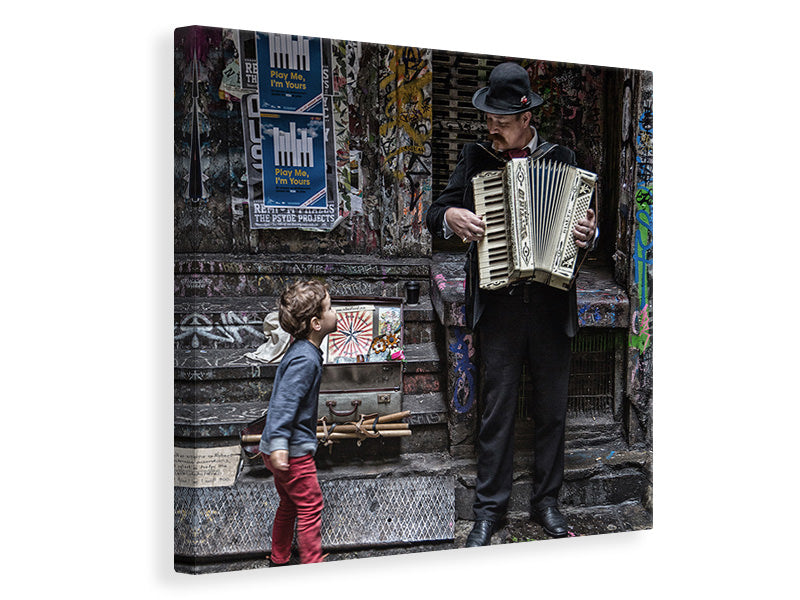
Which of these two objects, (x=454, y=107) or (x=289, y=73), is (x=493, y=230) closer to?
(x=454, y=107)

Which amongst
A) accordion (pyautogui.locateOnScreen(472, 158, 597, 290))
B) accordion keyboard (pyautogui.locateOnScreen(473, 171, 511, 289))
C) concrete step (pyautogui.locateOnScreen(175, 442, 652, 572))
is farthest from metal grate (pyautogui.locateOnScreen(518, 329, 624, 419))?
accordion keyboard (pyautogui.locateOnScreen(473, 171, 511, 289))

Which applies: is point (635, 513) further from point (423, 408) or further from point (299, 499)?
point (299, 499)

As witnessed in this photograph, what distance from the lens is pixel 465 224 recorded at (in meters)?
3.60

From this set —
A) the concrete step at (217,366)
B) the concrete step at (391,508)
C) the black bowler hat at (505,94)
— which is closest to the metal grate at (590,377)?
the concrete step at (391,508)

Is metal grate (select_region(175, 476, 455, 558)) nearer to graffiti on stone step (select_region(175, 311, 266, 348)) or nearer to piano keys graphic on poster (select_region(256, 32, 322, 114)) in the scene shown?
graffiti on stone step (select_region(175, 311, 266, 348))

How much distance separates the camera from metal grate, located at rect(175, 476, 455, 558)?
339cm

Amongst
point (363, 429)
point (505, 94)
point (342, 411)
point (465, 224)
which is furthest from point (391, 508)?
point (505, 94)

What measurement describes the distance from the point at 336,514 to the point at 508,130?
69.2 inches

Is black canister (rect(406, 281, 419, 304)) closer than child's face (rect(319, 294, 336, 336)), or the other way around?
child's face (rect(319, 294, 336, 336))

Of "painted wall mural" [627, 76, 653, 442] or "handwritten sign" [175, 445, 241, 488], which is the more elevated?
"painted wall mural" [627, 76, 653, 442]

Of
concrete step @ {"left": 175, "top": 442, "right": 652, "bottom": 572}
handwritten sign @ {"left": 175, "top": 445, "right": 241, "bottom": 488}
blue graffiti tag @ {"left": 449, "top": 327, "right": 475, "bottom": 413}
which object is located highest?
blue graffiti tag @ {"left": 449, "top": 327, "right": 475, "bottom": 413}

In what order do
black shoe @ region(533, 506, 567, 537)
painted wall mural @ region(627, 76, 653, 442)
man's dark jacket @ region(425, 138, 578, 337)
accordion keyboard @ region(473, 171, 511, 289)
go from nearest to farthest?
1. accordion keyboard @ region(473, 171, 511, 289)
2. man's dark jacket @ region(425, 138, 578, 337)
3. black shoe @ region(533, 506, 567, 537)
4. painted wall mural @ region(627, 76, 653, 442)

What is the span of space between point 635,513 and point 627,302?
0.99 metres

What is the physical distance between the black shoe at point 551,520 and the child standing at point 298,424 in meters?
1.01
